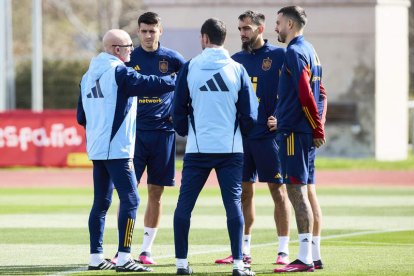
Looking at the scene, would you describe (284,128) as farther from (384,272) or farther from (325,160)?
(325,160)

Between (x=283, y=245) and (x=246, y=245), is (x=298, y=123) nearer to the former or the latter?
(x=283, y=245)

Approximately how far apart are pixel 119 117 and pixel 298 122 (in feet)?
5.56

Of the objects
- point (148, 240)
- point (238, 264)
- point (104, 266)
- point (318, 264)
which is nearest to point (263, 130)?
point (318, 264)

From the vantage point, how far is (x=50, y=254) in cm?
1267

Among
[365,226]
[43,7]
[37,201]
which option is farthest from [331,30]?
[43,7]

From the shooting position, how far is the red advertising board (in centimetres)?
2902

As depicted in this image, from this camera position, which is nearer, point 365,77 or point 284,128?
point 284,128

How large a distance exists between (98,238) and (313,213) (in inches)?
83.4

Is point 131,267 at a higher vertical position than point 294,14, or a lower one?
lower

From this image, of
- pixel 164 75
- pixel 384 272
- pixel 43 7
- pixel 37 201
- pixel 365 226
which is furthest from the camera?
pixel 43 7

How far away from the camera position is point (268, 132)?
1185 centimetres

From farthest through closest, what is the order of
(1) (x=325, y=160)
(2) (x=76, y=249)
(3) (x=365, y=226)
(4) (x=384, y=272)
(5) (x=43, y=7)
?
(5) (x=43, y=7), (1) (x=325, y=160), (3) (x=365, y=226), (2) (x=76, y=249), (4) (x=384, y=272)

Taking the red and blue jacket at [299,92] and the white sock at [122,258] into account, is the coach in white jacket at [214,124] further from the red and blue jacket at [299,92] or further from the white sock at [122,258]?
the white sock at [122,258]

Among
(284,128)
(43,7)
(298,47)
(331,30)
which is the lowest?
(284,128)
